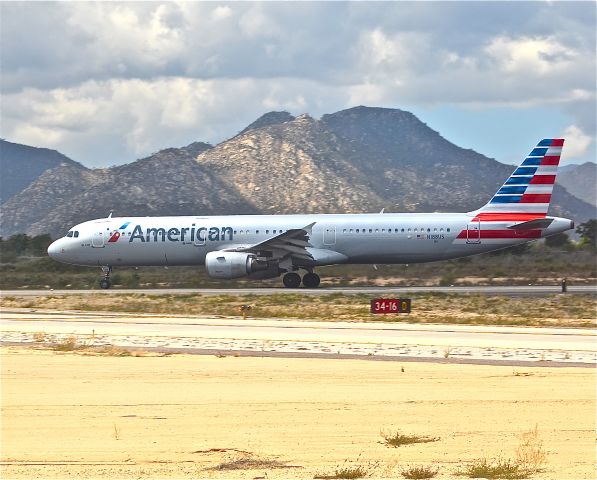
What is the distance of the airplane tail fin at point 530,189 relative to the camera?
43875mm

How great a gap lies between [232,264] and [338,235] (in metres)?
5.22

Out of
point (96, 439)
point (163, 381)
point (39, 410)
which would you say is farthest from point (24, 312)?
point (96, 439)

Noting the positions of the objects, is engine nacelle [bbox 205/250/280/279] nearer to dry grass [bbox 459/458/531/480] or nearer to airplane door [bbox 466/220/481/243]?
airplane door [bbox 466/220/481/243]

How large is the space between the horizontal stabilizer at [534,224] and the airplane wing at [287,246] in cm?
912

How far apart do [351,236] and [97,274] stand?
1964 centimetres

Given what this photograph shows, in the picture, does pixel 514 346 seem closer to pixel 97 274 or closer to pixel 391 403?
pixel 391 403

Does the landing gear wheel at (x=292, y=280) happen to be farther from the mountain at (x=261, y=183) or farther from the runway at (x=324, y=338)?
the mountain at (x=261, y=183)

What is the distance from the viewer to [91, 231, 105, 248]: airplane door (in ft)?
154

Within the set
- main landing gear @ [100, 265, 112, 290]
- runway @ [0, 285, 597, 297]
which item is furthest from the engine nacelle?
main landing gear @ [100, 265, 112, 290]

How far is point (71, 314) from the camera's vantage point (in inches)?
1364

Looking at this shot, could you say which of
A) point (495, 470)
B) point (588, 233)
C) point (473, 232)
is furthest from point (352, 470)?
point (588, 233)

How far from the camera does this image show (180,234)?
45.7 metres

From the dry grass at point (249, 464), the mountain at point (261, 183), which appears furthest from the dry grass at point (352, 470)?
the mountain at point (261, 183)

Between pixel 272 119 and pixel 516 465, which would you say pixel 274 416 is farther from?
pixel 272 119
